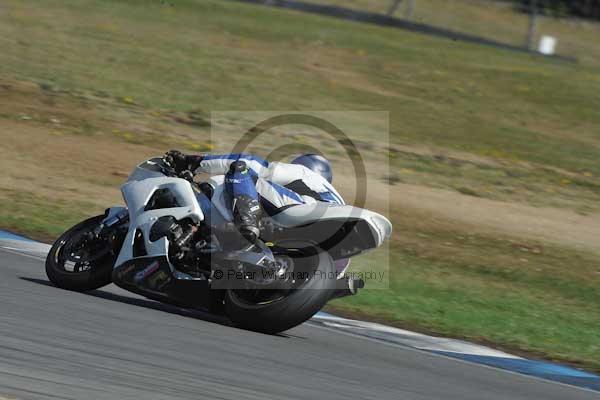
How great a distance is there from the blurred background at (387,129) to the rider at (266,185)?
236 centimetres

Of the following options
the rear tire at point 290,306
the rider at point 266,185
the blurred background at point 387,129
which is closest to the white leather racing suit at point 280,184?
the rider at point 266,185

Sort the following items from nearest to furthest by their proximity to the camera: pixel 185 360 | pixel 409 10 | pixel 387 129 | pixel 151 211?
pixel 185 360 → pixel 151 211 → pixel 387 129 → pixel 409 10

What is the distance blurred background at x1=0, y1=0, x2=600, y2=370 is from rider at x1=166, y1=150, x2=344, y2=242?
236cm

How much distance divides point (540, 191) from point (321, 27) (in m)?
11.2

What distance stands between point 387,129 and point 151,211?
12.5m

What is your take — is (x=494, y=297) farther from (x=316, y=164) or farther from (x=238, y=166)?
(x=238, y=166)

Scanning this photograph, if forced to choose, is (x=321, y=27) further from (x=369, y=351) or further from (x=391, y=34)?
(x=369, y=351)

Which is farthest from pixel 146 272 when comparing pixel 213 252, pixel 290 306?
pixel 290 306

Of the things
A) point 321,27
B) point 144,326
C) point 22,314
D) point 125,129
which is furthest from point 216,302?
point 321,27

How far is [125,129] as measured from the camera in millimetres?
16969

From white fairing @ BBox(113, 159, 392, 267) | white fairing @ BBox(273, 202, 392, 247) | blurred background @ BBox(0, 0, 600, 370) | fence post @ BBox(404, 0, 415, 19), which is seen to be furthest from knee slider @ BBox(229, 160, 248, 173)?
fence post @ BBox(404, 0, 415, 19)

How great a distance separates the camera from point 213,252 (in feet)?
24.9

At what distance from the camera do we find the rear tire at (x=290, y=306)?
709 cm

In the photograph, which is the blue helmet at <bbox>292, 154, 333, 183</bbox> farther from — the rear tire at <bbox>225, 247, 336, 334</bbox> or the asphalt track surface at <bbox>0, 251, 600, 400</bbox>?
the asphalt track surface at <bbox>0, 251, 600, 400</bbox>
